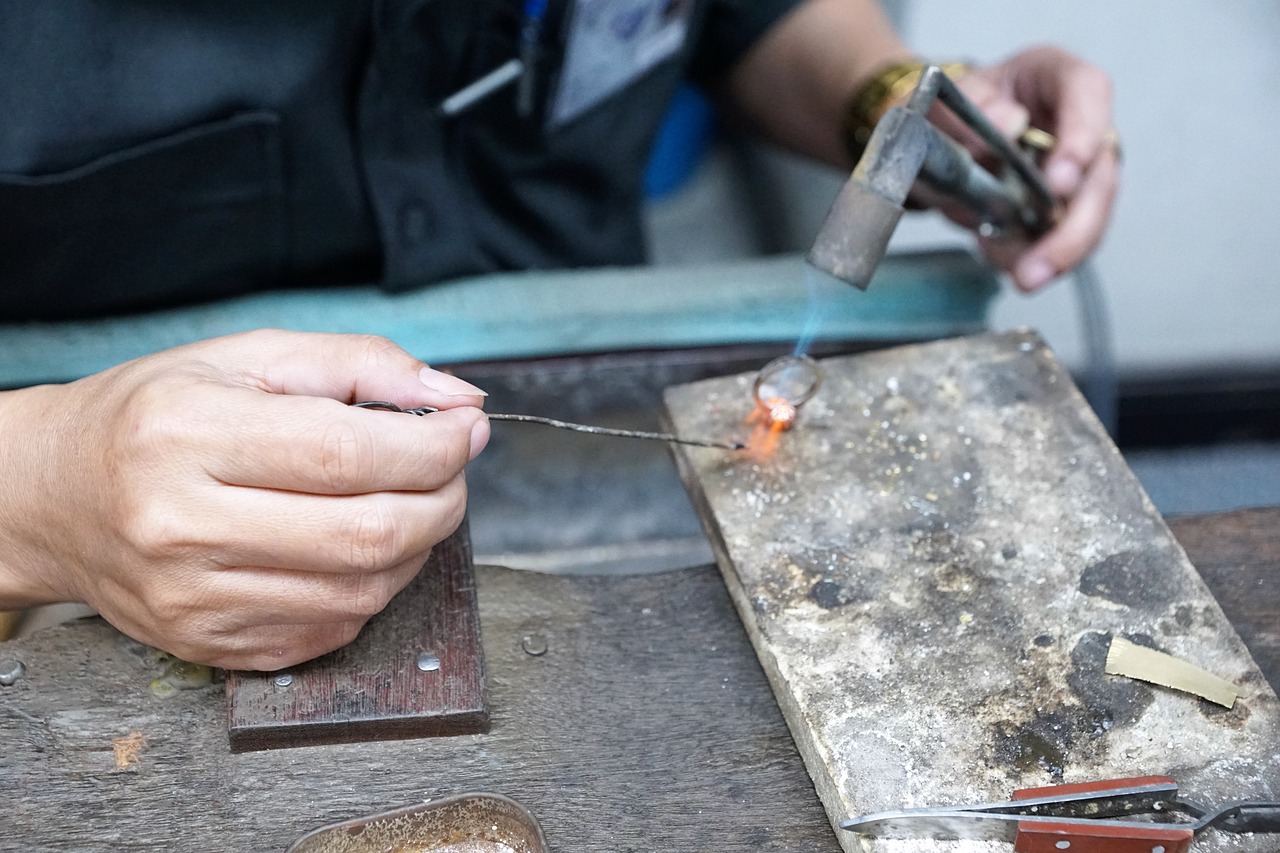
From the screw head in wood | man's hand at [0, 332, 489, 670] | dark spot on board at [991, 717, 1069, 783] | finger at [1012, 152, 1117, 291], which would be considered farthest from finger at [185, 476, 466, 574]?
finger at [1012, 152, 1117, 291]

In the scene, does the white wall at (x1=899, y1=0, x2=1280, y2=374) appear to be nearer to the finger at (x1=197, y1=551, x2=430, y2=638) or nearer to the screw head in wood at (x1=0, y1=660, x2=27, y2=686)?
the finger at (x1=197, y1=551, x2=430, y2=638)

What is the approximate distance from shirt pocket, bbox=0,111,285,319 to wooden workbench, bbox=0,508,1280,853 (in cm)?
52

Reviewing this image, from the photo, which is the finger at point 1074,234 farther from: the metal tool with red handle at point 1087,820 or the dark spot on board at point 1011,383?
the metal tool with red handle at point 1087,820

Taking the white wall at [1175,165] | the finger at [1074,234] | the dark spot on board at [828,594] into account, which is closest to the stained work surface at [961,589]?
the dark spot on board at [828,594]

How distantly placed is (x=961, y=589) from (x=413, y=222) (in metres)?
0.82

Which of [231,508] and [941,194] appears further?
[941,194]

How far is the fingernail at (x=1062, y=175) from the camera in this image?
1491mm

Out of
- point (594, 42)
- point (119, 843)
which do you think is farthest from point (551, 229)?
point (119, 843)

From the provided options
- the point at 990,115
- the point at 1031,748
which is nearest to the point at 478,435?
the point at 1031,748

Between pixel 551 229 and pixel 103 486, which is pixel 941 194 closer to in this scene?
pixel 551 229

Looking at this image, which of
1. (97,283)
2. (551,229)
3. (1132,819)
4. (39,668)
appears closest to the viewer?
(1132,819)

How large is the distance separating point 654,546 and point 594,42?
760mm

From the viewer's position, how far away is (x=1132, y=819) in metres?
0.82

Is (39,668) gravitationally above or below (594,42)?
below
